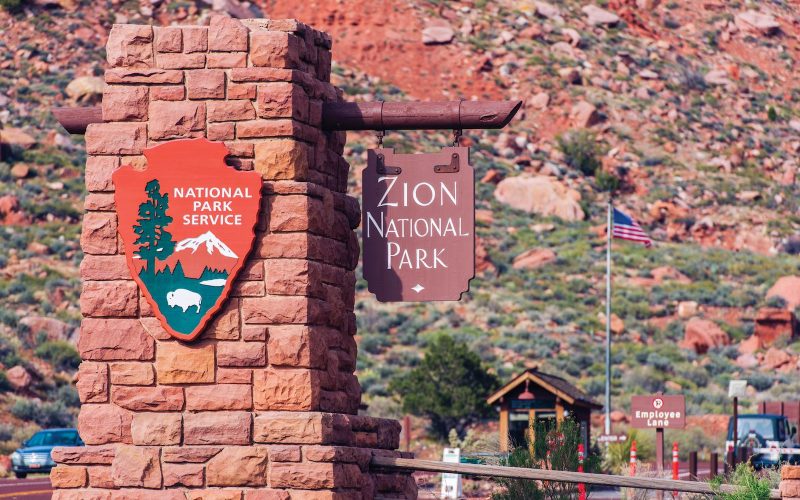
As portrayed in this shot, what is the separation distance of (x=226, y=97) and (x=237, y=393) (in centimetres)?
245

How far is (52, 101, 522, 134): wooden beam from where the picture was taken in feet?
40.9

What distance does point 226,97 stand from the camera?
12.0 m

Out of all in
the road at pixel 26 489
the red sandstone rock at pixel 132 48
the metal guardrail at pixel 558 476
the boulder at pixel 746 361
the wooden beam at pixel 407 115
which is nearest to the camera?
the metal guardrail at pixel 558 476

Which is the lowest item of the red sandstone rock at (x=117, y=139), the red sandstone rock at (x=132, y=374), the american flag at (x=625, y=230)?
the red sandstone rock at (x=132, y=374)

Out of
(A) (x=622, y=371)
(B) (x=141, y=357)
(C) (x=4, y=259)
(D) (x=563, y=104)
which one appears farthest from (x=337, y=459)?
(D) (x=563, y=104)

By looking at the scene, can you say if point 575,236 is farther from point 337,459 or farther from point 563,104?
point 337,459

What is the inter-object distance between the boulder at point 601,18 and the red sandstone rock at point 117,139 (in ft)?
238

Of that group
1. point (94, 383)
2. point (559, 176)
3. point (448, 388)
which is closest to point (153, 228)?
point (94, 383)

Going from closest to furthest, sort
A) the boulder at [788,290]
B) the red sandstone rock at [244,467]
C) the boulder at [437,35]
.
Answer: the red sandstone rock at [244,467] < the boulder at [788,290] < the boulder at [437,35]

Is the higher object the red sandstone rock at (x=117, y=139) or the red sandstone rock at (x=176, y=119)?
the red sandstone rock at (x=176, y=119)

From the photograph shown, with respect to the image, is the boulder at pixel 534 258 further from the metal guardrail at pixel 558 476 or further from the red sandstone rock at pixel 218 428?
the red sandstone rock at pixel 218 428

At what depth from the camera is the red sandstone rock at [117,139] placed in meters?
12.2

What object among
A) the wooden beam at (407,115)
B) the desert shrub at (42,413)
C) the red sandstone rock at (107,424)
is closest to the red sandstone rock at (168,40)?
the wooden beam at (407,115)

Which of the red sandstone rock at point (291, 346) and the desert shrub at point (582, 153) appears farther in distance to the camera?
the desert shrub at point (582, 153)
